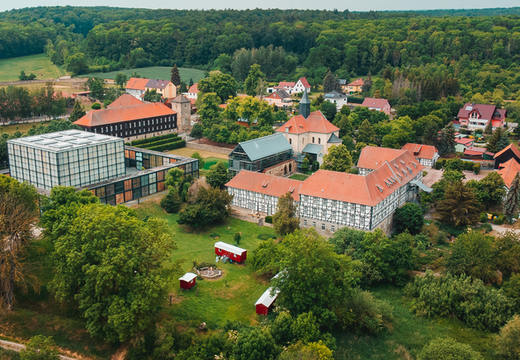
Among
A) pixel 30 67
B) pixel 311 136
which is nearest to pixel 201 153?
pixel 311 136

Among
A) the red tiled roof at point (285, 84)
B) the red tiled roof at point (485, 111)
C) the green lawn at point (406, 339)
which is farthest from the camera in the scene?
the red tiled roof at point (285, 84)

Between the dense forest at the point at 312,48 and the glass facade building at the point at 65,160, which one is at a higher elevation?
the dense forest at the point at 312,48

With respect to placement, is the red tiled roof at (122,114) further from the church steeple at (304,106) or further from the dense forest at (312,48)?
the dense forest at (312,48)

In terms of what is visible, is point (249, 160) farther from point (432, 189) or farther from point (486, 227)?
point (486, 227)

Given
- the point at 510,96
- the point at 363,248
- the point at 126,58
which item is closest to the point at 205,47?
the point at 126,58

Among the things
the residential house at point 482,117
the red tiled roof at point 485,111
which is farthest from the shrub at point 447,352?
the red tiled roof at point 485,111

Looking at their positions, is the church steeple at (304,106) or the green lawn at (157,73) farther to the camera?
the green lawn at (157,73)

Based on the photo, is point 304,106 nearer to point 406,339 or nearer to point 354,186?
point 354,186
